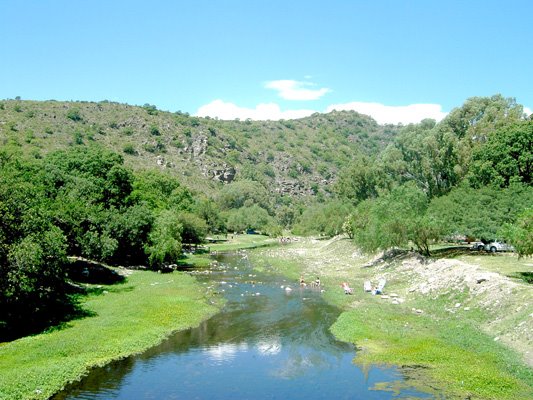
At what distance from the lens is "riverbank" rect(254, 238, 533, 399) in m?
24.6

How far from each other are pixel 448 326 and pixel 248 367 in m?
16.3

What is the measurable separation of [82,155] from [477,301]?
2362 inches

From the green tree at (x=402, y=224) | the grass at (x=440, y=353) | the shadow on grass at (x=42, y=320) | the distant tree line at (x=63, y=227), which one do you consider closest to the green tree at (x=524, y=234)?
the grass at (x=440, y=353)

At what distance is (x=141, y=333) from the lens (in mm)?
34062

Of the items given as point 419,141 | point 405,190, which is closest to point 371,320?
point 405,190

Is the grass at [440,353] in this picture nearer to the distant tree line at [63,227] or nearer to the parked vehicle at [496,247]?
the distant tree line at [63,227]

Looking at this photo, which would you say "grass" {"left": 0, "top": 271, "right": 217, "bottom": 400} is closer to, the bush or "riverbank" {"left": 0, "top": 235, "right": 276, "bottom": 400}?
"riverbank" {"left": 0, "top": 235, "right": 276, "bottom": 400}

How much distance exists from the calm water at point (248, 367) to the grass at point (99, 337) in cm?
117

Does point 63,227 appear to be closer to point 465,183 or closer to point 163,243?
point 163,243

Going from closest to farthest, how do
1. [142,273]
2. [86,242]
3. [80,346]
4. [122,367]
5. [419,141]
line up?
[122,367]
[80,346]
[86,242]
[142,273]
[419,141]

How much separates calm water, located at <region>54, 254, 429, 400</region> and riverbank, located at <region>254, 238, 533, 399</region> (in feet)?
6.22

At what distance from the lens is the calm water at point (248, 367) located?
953 inches

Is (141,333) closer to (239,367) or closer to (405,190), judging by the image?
(239,367)

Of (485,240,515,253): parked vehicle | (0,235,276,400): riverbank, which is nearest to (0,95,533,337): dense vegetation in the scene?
(0,235,276,400): riverbank
